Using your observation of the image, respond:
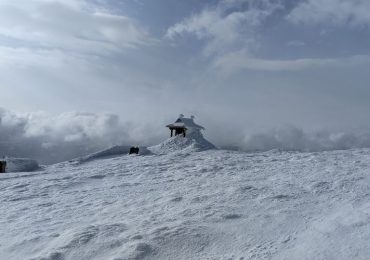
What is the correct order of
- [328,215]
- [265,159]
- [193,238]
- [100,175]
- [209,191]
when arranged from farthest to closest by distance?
[265,159] < [100,175] < [209,191] < [328,215] < [193,238]

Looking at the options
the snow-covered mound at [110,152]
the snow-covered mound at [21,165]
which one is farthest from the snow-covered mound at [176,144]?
the snow-covered mound at [21,165]

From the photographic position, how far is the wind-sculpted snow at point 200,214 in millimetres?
10195

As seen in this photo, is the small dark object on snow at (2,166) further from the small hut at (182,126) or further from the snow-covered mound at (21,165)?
the small hut at (182,126)

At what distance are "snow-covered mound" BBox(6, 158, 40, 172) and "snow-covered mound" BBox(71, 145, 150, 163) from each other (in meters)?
2.92

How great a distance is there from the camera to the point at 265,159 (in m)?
22.8

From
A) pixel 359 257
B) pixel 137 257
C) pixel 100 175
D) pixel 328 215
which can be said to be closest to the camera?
pixel 359 257

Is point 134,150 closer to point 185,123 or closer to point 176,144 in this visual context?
point 176,144

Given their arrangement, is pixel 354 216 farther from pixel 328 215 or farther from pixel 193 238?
pixel 193 238

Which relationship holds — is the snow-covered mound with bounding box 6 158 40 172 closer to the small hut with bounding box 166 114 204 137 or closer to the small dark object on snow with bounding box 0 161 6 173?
the small dark object on snow with bounding box 0 161 6 173

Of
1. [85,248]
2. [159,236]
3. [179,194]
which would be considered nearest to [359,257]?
[159,236]

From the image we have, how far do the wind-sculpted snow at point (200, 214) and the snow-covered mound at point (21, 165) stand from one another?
8285 mm

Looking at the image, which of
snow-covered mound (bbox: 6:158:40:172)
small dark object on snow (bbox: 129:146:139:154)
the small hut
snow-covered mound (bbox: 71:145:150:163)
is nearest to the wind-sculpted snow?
snow-covered mound (bbox: 6:158:40:172)

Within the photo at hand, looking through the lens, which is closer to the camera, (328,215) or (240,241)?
(240,241)

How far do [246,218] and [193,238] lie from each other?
70.6 inches
